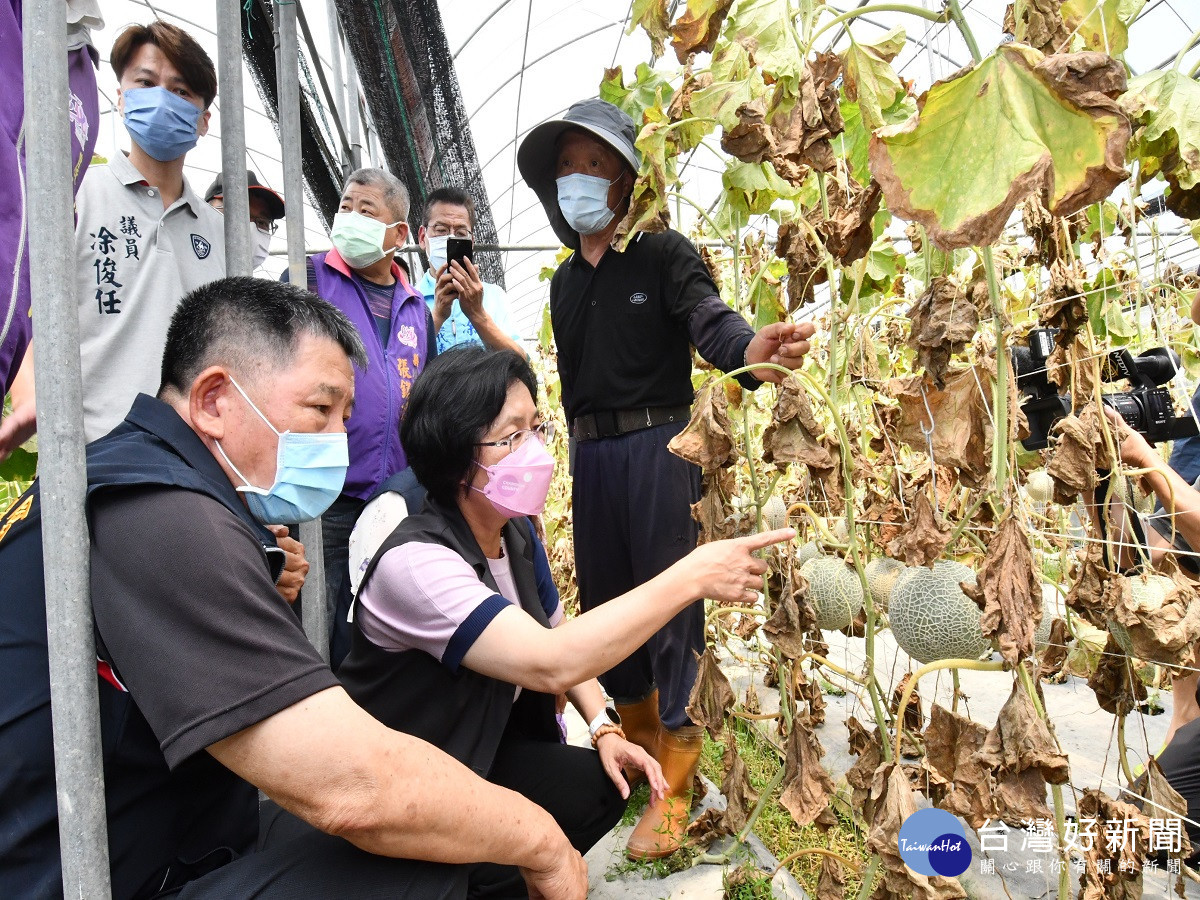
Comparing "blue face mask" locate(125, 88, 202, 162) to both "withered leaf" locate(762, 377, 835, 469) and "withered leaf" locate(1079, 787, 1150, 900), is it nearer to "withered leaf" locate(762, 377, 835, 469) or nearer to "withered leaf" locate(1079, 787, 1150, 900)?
"withered leaf" locate(762, 377, 835, 469)

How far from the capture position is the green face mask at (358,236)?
243 centimetres

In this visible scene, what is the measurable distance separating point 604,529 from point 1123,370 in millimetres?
1312

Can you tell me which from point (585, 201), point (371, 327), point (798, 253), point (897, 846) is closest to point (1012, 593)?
point (897, 846)

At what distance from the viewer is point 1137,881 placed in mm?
1271

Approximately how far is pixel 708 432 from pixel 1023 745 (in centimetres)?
64

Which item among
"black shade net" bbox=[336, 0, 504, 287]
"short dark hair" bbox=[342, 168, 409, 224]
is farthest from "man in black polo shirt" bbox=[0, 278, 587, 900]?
"black shade net" bbox=[336, 0, 504, 287]

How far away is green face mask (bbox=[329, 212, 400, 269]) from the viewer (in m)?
2.43

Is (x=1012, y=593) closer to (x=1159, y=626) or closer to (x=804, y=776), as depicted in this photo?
(x=1159, y=626)

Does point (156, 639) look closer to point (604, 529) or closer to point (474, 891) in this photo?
point (474, 891)

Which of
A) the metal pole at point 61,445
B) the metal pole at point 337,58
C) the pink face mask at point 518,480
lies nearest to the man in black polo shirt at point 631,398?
the pink face mask at point 518,480

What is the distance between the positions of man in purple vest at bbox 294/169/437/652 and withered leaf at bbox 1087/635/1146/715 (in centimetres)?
164

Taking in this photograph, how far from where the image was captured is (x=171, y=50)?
1.96 m

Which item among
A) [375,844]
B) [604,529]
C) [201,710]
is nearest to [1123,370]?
[604,529]

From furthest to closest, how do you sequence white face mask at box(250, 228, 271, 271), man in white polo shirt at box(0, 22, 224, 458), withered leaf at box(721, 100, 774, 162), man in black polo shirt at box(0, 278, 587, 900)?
white face mask at box(250, 228, 271, 271), man in white polo shirt at box(0, 22, 224, 458), withered leaf at box(721, 100, 774, 162), man in black polo shirt at box(0, 278, 587, 900)
